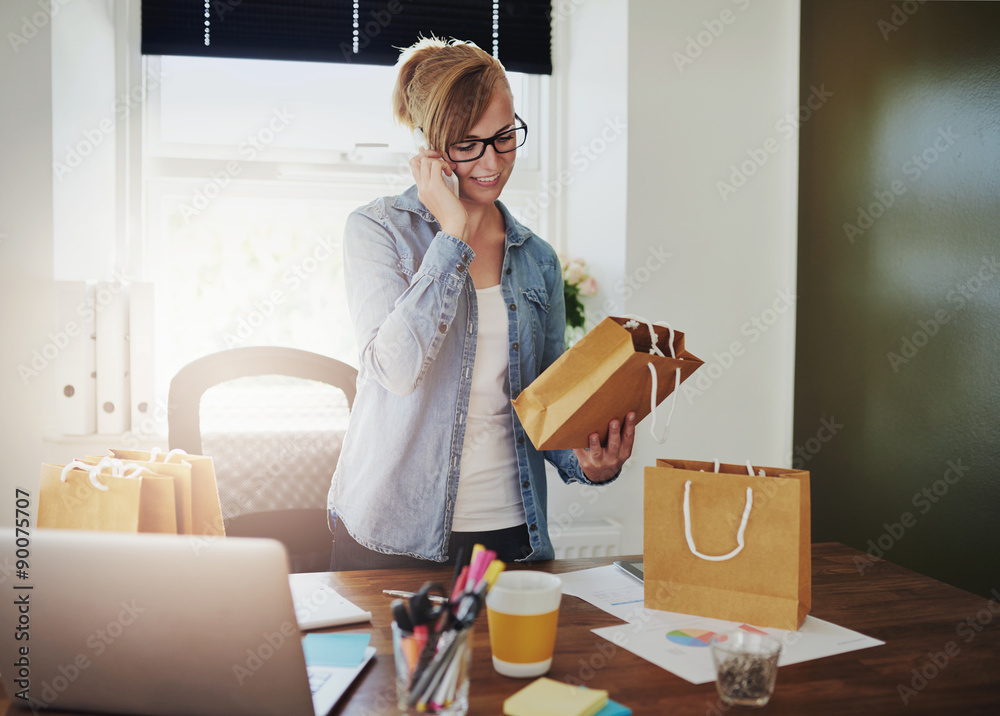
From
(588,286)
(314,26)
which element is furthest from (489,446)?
(314,26)

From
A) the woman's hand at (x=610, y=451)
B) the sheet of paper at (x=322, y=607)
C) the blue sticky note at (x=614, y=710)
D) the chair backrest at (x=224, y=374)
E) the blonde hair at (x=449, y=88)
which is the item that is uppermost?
the blonde hair at (x=449, y=88)

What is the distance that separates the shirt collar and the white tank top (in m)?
0.18

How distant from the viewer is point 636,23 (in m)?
2.53

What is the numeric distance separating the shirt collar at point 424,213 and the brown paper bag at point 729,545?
658 mm

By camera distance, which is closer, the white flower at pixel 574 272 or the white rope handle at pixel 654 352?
the white rope handle at pixel 654 352

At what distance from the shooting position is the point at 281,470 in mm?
1549

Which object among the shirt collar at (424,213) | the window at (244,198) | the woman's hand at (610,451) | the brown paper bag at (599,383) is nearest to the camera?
the brown paper bag at (599,383)

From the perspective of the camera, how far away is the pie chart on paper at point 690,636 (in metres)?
0.95

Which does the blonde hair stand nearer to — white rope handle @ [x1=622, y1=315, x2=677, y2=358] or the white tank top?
the white tank top

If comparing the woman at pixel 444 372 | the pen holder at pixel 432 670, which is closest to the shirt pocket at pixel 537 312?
the woman at pixel 444 372

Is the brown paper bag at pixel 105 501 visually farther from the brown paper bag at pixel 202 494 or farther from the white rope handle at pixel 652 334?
the white rope handle at pixel 652 334

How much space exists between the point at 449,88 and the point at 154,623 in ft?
3.48

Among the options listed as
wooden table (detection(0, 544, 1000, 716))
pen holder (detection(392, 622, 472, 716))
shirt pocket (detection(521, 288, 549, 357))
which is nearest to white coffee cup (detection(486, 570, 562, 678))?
wooden table (detection(0, 544, 1000, 716))

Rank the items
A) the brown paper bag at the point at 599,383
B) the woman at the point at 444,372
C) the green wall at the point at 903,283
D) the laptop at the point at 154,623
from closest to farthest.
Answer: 1. the laptop at the point at 154,623
2. the brown paper bag at the point at 599,383
3. the woman at the point at 444,372
4. the green wall at the point at 903,283
